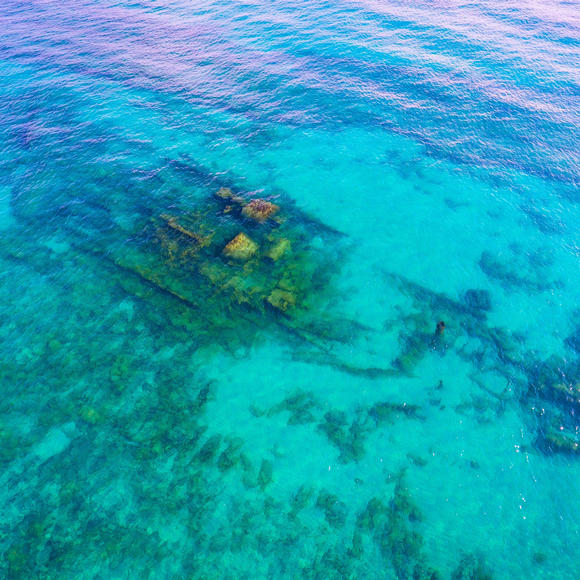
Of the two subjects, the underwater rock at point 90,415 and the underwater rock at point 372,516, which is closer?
the underwater rock at point 372,516

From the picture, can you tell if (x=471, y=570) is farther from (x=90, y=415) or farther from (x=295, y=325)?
(x=90, y=415)

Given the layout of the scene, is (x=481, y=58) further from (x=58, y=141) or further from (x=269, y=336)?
(x=58, y=141)

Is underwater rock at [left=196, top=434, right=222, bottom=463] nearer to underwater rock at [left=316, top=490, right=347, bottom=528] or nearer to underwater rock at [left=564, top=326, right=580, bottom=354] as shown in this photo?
underwater rock at [left=316, top=490, right=347, bottom=528]

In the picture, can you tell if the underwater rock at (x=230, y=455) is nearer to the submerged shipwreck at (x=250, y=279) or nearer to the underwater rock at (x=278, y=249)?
the submerged shipwreck at (x=250, y=279)

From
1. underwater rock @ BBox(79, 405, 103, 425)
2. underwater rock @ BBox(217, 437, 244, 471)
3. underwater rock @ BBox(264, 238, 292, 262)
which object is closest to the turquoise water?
underwater rock @ BBox(79, 405, 103, 425)

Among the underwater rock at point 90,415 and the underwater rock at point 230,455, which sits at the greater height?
the underwater rock at point 90,415

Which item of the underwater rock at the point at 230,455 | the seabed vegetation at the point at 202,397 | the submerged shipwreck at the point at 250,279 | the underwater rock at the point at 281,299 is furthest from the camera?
the underwater rock at the point at 281,299

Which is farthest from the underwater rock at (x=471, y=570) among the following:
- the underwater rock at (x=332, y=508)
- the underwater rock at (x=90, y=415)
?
the underwater rock at (x=90, y=415)
